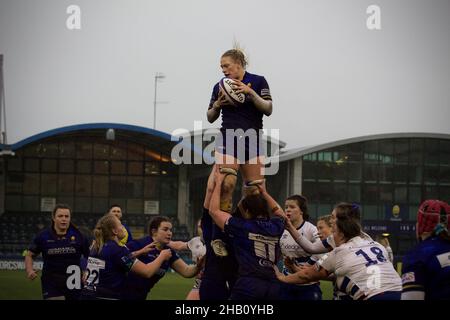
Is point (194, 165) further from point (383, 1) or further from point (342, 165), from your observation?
point (383, 1)

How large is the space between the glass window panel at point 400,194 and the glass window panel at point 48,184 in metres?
24.8

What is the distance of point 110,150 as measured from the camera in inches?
2276

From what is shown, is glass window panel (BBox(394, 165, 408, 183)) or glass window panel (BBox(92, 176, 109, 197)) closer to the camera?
glass window panel (BBox(92, 176, 109, 197))

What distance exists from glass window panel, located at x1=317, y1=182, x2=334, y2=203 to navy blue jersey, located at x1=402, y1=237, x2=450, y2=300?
5178 cm

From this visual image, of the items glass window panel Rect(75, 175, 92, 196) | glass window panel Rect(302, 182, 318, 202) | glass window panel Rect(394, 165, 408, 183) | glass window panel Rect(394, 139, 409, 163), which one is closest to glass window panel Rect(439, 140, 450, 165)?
glass window panel Rect(394, 139, 409, 163)

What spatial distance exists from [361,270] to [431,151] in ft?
178

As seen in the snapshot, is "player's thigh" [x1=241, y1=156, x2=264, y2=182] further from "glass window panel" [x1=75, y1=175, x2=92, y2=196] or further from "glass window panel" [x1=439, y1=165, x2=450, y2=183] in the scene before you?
"glass window panel" [x1=439, y1=165, x2=450, y2=183]

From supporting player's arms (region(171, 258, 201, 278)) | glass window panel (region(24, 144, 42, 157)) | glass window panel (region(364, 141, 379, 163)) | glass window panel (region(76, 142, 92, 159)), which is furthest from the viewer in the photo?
glass window panel (region(364, 141, 379, 163))

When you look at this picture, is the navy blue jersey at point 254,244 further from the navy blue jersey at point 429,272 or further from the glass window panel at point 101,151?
the glass window panel at point 101,151

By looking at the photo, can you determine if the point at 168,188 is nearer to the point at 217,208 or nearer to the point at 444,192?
the point at 444,192

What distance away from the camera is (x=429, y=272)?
7773mm

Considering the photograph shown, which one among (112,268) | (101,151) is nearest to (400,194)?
(101,151)

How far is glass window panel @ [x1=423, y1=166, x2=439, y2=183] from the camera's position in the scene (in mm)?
61312
